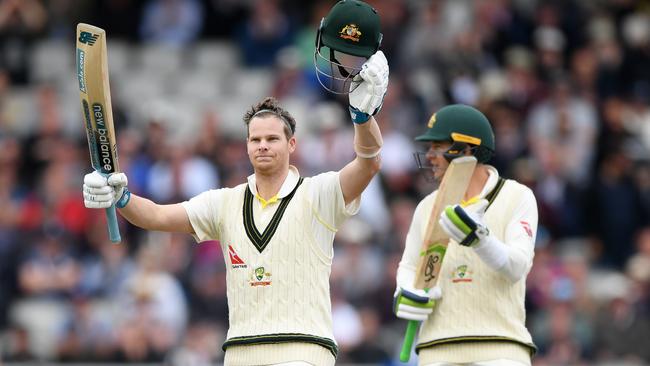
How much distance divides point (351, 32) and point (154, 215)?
1.74m

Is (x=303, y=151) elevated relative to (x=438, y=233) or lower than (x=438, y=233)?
lower

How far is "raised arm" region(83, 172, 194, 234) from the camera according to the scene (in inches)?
356

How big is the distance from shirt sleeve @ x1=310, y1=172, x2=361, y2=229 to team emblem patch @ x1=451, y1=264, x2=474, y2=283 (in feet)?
3.21

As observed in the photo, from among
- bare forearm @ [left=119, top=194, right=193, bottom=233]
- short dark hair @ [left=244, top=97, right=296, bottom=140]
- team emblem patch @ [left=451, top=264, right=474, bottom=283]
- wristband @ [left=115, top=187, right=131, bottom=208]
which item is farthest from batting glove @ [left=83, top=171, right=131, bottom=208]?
team emblem patch @ [left=451, top=264, right=474, bottom=283]

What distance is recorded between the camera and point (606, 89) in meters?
18.9

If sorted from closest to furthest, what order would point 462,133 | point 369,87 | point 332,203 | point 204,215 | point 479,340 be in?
1. point 369,87
2. point 332,203
3. point 204,215
4. point 479,340
5. point 462,133

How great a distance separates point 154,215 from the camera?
31.0 ft

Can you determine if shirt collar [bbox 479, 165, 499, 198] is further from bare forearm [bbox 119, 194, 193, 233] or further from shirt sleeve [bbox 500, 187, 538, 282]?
bare forearm [bbox 119, 194, 193, 233]

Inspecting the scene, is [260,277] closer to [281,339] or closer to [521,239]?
[281,339]

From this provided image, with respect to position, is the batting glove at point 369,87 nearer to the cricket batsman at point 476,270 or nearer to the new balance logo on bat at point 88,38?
the cricket batsman at point 476,270

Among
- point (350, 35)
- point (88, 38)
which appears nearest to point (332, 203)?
point (350, 35)

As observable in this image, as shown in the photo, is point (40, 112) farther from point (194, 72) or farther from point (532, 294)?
point (532, 294)

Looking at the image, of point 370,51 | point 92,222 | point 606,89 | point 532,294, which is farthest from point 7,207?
point 370,51

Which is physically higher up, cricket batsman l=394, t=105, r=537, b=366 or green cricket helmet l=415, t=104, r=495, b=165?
green cricket helmet l=415, t=104, r=495, b=165
